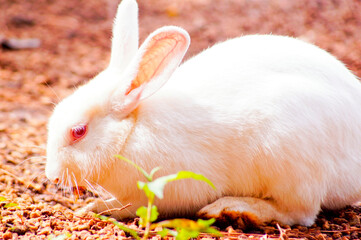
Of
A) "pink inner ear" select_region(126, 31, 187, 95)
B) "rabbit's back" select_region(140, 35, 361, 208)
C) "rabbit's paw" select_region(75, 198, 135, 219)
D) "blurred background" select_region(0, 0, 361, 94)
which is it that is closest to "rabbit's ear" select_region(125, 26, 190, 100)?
"pink inner ear" select_region(126, 31, 187, 95)

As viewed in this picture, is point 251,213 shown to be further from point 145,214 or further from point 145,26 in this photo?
point 145,26

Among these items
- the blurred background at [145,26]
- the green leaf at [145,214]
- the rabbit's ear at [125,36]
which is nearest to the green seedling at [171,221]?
the green leaf at [145,214]

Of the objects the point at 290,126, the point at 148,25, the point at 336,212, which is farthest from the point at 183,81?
the point at 148,25

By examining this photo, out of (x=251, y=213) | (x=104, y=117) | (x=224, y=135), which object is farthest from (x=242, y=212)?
(x=104, y=117)

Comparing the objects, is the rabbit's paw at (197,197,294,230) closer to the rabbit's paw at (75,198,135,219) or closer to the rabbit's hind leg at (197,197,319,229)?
the rabbit's hind leg at (197,197,319,229)

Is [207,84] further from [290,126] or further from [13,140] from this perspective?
[13,140]

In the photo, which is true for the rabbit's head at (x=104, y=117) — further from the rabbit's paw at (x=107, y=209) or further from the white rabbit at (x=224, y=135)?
the rabbit's paw at (x=107, y=209)
